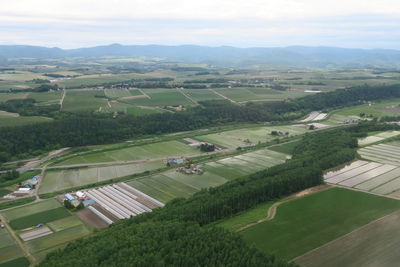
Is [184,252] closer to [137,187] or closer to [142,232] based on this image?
[142,232]

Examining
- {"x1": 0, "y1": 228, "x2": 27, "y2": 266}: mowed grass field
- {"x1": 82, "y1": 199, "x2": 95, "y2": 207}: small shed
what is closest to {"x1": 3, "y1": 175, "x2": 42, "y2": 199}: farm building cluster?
{"x1": 82, "y1": 199, "x2": 95, "y2": 207}: small shed

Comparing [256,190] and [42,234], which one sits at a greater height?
[256,190]

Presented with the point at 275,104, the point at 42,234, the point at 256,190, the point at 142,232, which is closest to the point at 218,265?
the point at 142,232

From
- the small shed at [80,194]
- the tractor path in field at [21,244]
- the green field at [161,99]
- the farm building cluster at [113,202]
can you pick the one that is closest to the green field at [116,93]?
the green field at [161,99]

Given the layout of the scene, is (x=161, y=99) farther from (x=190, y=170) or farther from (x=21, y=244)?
(x=21, y=244)

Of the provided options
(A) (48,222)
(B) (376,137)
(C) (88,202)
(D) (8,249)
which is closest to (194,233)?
(D) (8,249)

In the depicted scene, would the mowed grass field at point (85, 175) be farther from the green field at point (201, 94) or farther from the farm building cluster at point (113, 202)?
the green field at point (201, 94)
